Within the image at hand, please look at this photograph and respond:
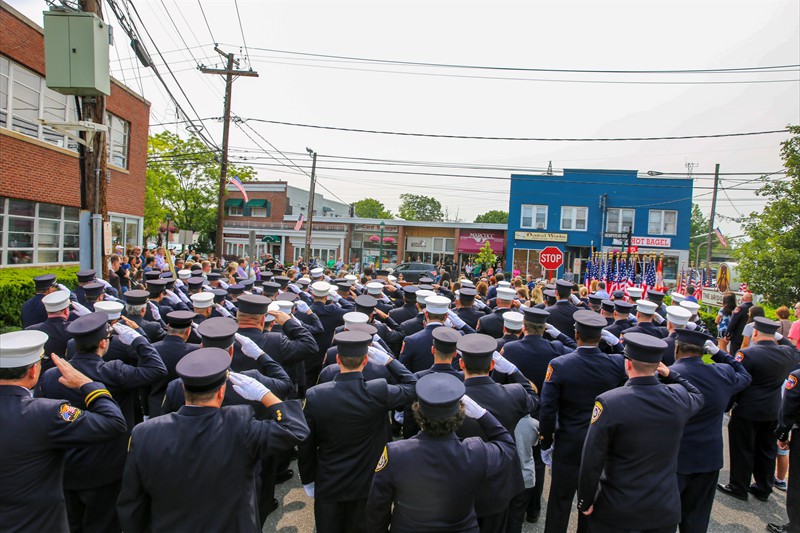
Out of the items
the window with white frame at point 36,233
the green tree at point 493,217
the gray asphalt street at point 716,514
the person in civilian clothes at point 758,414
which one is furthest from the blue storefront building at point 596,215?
the green tree at point 493,217

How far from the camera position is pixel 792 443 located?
15.0 feet

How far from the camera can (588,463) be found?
311 cm

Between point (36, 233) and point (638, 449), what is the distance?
17.5 m

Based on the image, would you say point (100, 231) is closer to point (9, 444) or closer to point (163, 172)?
point (9, 444)

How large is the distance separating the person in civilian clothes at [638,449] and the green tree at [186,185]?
35883mm

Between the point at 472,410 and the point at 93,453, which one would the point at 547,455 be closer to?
the point at 472,410

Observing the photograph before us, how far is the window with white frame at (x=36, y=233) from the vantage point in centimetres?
1332

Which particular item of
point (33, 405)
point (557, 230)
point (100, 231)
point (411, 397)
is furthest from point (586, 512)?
point (557, 230)

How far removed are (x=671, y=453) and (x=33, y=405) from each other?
3.85 m

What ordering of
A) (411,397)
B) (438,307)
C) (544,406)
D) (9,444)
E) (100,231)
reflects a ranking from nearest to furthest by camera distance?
(9,444)
(411,397)
(544,406)
(438,307)
(100,231)

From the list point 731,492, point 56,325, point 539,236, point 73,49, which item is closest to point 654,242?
point 539,236

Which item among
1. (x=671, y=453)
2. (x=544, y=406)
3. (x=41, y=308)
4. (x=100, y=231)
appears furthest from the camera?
(x=100, y=231)

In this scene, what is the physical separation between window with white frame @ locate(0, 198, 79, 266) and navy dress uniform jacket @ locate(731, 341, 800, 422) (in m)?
17.2

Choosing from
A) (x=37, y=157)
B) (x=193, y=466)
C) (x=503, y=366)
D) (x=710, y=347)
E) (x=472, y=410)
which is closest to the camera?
(x=193, y=466)
